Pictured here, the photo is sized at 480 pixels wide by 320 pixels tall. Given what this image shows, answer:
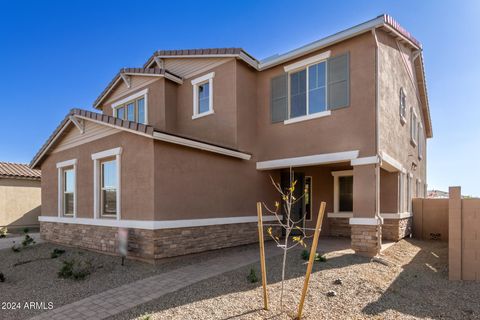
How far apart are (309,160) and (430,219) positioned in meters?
7.34

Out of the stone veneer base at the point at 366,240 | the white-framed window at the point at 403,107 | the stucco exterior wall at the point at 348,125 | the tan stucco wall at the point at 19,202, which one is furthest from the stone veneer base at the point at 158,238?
the tan stucco wall at the point at 19,202

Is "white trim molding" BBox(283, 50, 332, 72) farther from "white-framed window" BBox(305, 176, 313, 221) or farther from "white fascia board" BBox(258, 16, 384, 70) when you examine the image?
"white-framed window" BBox(305, 176, 313, 221)

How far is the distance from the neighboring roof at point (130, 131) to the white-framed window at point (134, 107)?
336 cm

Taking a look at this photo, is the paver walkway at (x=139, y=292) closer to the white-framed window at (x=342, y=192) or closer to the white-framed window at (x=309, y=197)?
the white-framed window at (x=309, y=197)

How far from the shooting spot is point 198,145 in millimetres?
8555

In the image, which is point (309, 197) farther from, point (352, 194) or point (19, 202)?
point (19, 202)

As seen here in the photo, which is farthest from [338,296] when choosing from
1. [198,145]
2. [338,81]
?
[338,81]

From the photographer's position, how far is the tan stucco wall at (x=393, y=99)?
29.3 ft

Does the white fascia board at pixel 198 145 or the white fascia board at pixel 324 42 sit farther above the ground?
the white fascia board at pixel 324 42

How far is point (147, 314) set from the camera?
455 cm

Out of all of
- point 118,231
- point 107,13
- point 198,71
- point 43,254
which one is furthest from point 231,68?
point 43,254

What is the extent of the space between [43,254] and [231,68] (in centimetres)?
897

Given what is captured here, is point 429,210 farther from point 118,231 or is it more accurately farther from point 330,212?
point 118,231

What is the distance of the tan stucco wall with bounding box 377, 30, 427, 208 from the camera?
29.3 feet
